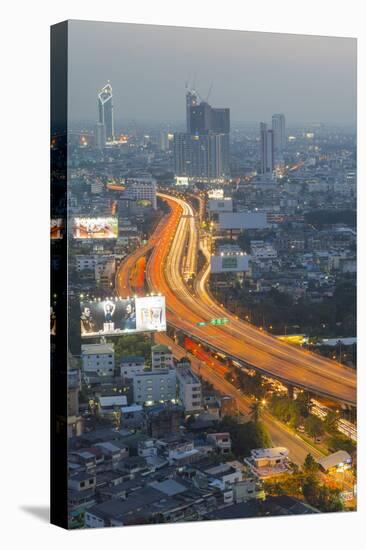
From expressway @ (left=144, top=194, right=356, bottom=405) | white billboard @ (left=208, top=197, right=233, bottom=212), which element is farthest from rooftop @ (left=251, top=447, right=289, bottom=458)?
white billboard @ (left=208, top=197, right=233, bottom=212)

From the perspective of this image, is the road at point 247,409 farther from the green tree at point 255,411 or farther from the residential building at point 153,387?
the residential building at point 153,387

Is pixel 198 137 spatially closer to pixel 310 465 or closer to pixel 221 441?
pixel 221 441

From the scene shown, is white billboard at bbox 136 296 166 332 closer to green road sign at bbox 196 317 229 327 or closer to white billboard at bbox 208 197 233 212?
green road sign at bbox 196 317 229 327

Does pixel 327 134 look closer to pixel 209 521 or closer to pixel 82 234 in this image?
pixel 82 234

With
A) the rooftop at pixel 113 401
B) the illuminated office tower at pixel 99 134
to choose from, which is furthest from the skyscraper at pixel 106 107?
the rooftop at pixel 113 401

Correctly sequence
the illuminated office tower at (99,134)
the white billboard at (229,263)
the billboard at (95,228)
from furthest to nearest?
the white billboard at (229,263), the illuminated office tower at (99,134), the billboard at (95,228)

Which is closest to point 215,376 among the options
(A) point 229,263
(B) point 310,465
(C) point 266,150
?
(A) point 229,263
